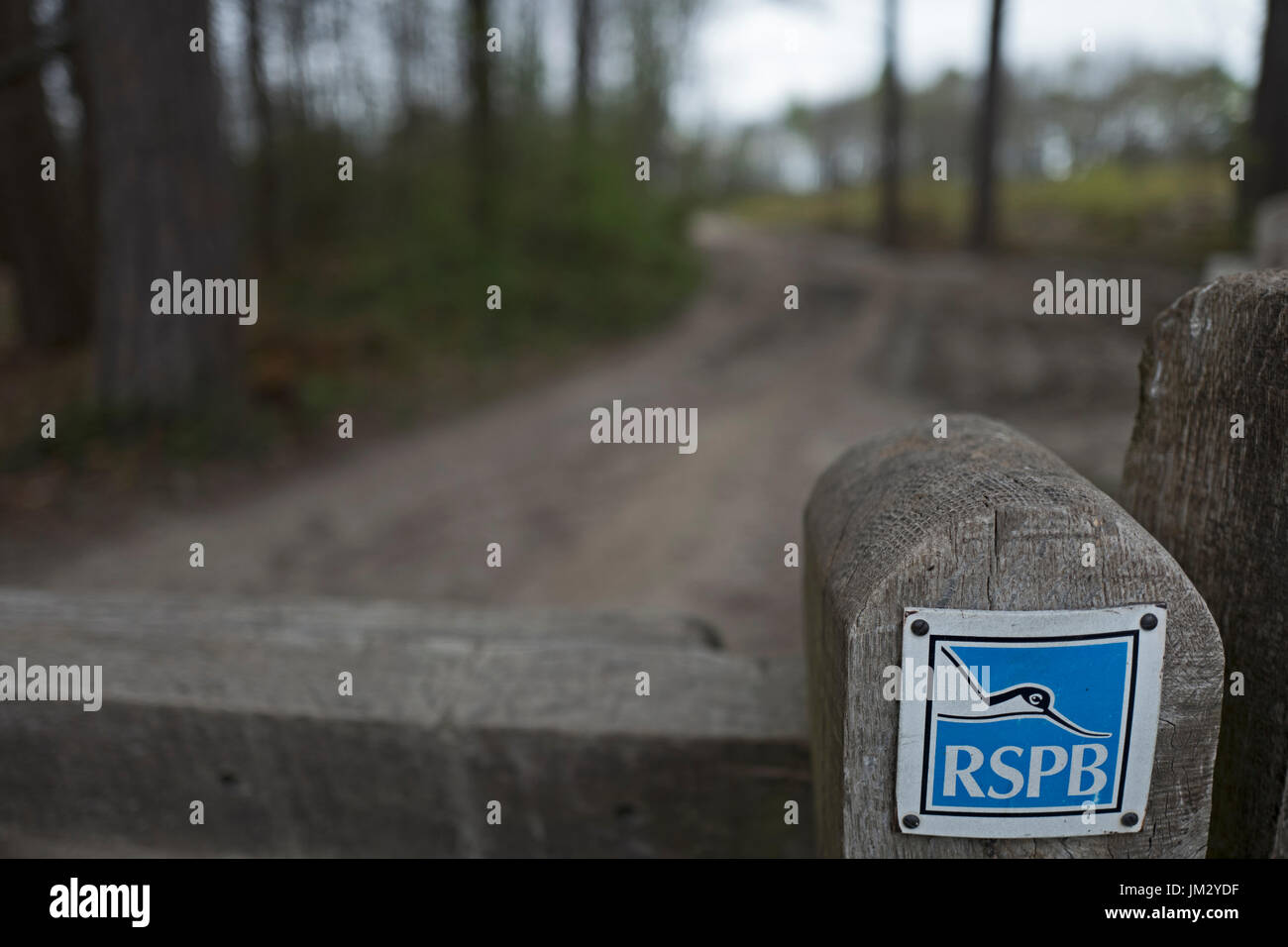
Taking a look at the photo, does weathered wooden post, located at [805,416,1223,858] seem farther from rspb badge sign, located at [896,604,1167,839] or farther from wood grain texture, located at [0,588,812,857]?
wood grain texture, located at [0,588,812,857]

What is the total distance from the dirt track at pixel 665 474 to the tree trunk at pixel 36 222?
5.32m

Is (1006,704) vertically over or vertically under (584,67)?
under

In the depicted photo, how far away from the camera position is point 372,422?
351 inches

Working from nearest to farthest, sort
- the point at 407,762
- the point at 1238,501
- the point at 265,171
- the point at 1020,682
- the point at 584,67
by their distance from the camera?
the point at 1020,682
the point at 1238,501
the point at 407,762
the point at 265,171
the point at 584,67

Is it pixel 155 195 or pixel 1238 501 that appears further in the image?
pixel 155 195

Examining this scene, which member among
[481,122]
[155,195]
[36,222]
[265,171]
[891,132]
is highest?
[891,132]

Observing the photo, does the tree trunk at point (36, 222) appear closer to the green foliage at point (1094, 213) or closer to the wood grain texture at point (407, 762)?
the wood grain texture at point (407, 762)

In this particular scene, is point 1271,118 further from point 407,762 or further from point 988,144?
point 407,762

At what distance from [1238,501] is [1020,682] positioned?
492mm

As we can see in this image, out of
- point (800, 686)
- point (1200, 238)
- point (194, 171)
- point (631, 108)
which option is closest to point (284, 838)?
point (800, 686)

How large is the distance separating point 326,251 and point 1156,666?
1612 cm

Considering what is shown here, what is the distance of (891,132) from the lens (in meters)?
19.4

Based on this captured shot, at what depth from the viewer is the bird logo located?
1354 mm

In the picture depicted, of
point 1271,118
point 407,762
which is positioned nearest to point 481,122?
point 1271,118
